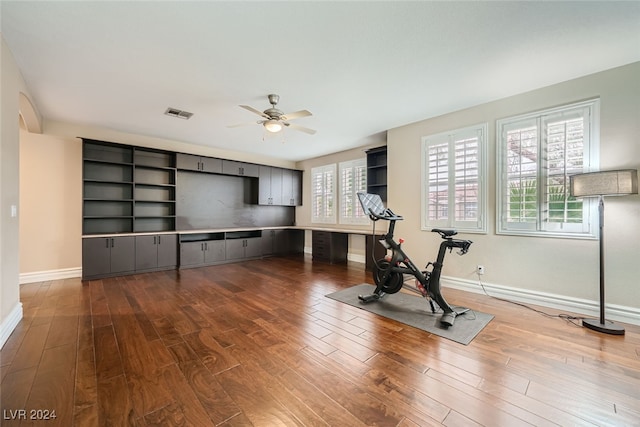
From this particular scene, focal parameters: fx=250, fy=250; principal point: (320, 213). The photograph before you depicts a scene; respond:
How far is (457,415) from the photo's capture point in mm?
1436

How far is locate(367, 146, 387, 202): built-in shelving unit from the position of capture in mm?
5340

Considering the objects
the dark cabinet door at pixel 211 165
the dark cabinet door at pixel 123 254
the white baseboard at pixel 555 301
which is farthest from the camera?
the dark cabinet door at pixel 211 165

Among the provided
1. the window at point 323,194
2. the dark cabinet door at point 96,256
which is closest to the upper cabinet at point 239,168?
the window at point 323,194

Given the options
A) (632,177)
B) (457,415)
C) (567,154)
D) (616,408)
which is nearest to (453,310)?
(616,408)

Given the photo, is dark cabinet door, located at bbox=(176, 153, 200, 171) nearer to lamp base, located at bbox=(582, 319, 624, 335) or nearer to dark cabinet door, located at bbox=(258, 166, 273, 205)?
dark cabinet door, located at bbox=(258, 166, 273, 205)

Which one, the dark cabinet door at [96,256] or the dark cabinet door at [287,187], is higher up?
the dark cabinet door at [287,187]

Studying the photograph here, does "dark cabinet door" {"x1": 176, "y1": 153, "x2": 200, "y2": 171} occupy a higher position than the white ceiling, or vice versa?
the white ceiling

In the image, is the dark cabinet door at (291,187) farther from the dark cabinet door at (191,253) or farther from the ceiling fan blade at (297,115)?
the ceiling fan blade at (297,115)

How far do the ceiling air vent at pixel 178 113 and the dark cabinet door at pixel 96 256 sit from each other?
8.15 ft

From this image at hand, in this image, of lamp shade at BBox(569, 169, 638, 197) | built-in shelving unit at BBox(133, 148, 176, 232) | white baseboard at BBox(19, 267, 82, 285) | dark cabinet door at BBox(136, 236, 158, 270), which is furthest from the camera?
built-in shelving unit at BBox(133, 148, 176, 232)

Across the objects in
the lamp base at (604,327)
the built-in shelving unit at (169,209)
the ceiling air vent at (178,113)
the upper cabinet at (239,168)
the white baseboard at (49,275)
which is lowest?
the lamp base at (604,327)

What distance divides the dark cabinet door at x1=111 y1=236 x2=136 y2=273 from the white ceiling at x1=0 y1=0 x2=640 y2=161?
218 centimetres

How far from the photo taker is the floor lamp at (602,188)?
2354 mm

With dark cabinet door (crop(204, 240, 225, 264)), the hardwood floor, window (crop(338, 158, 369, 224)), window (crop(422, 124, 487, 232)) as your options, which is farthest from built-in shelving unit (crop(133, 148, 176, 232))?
window (crop(422, 124, 487, 232))
